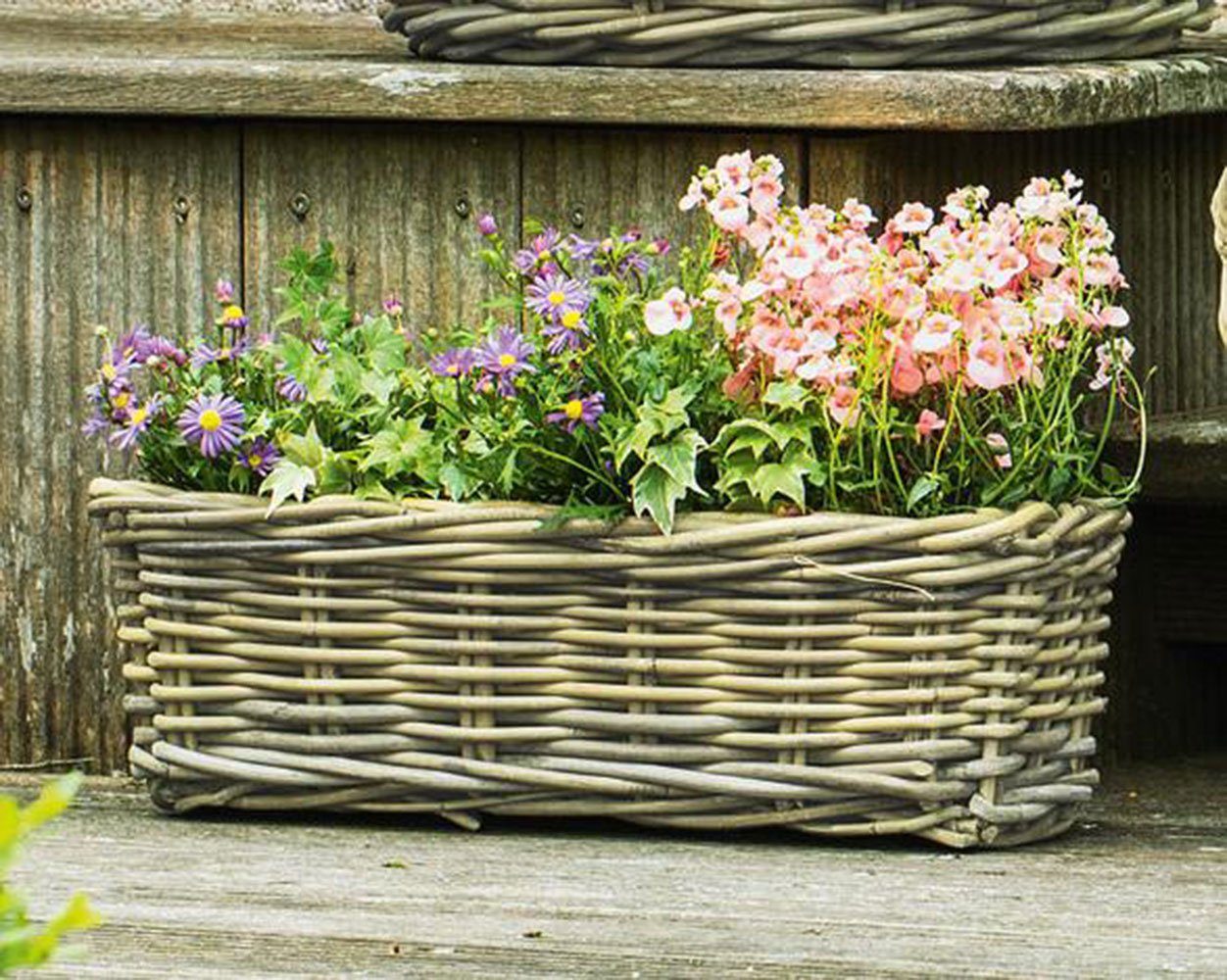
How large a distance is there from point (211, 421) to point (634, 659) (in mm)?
535

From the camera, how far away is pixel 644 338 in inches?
109

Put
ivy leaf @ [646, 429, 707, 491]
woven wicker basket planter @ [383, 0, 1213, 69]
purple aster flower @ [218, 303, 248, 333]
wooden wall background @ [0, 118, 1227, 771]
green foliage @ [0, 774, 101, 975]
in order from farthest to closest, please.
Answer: wooden wall background @ [0, 118, 1227, 771], woven wicker basket planter @ [383, 0, 1213, 69], purple aster flower @ [218, 303, 248, 333], ivy leaf @ [646, 429, 707, 491], green foliage @ [0, 774, 101, 975]

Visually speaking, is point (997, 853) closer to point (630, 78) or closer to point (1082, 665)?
point (1082, 665)

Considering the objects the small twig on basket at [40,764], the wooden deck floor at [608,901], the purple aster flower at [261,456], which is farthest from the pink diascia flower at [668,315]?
the small twig on basket at [40,764]

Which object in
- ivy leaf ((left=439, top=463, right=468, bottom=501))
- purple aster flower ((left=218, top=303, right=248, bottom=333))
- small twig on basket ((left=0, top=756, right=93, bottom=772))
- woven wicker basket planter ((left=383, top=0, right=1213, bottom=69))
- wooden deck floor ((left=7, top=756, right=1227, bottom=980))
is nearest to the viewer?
wooden deck floor ((left=7, top=756, right=1227, bottom=980))

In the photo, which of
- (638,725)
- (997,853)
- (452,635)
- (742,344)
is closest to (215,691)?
(452,635)

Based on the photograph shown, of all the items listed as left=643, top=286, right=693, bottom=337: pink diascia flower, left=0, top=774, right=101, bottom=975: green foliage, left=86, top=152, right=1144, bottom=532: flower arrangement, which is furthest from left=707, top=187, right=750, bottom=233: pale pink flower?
left=0, top=774, right=101, bottom=975: green foliage

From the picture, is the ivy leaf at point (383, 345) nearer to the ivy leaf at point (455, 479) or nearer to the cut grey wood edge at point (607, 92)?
the ivy leaf at point (455, 479)

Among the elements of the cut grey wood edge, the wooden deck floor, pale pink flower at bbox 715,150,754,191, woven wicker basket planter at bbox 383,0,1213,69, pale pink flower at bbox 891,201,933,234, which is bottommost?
the wooden deck floor

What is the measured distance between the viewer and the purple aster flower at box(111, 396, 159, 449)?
108 inches

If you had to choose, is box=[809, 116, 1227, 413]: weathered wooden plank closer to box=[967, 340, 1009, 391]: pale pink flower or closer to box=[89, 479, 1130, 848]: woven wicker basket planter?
box=[967, 340, 1009, 391]: pale pink flower

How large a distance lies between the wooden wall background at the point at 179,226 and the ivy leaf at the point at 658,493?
0.55 meters

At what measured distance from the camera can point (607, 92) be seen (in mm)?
2977

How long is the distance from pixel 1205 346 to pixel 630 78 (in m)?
1.09
